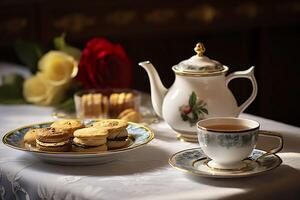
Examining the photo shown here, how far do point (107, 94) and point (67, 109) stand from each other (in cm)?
12

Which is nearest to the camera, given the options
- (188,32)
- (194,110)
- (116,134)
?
(116,134)

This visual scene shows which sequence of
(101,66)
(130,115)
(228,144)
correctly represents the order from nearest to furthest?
(228,144), (130,115), (101,66)

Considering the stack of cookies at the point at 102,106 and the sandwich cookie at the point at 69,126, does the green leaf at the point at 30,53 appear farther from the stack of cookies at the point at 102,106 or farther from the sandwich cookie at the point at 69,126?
the sandwich cookie at the point at 69,126

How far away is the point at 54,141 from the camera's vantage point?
1.09m

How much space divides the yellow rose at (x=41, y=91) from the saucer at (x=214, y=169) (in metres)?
0.60

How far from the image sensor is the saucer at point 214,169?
100 centimetres

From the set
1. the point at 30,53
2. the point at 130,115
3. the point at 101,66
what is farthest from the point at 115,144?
the point at 30,53

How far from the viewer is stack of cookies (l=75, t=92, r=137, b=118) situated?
145 cm

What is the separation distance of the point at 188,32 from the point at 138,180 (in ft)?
6.90

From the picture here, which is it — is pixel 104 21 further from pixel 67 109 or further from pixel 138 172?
pixel 138 172

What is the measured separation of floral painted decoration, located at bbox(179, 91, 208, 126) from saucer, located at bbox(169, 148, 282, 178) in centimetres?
11

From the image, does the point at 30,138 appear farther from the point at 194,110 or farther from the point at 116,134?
the point at 194,110

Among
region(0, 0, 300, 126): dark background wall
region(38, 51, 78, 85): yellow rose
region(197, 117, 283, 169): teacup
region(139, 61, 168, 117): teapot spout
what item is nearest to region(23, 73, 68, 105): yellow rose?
region(38, 51, 78, 85): yellow rose

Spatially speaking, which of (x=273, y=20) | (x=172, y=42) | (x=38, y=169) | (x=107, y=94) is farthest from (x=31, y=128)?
(x=273, y=20)
